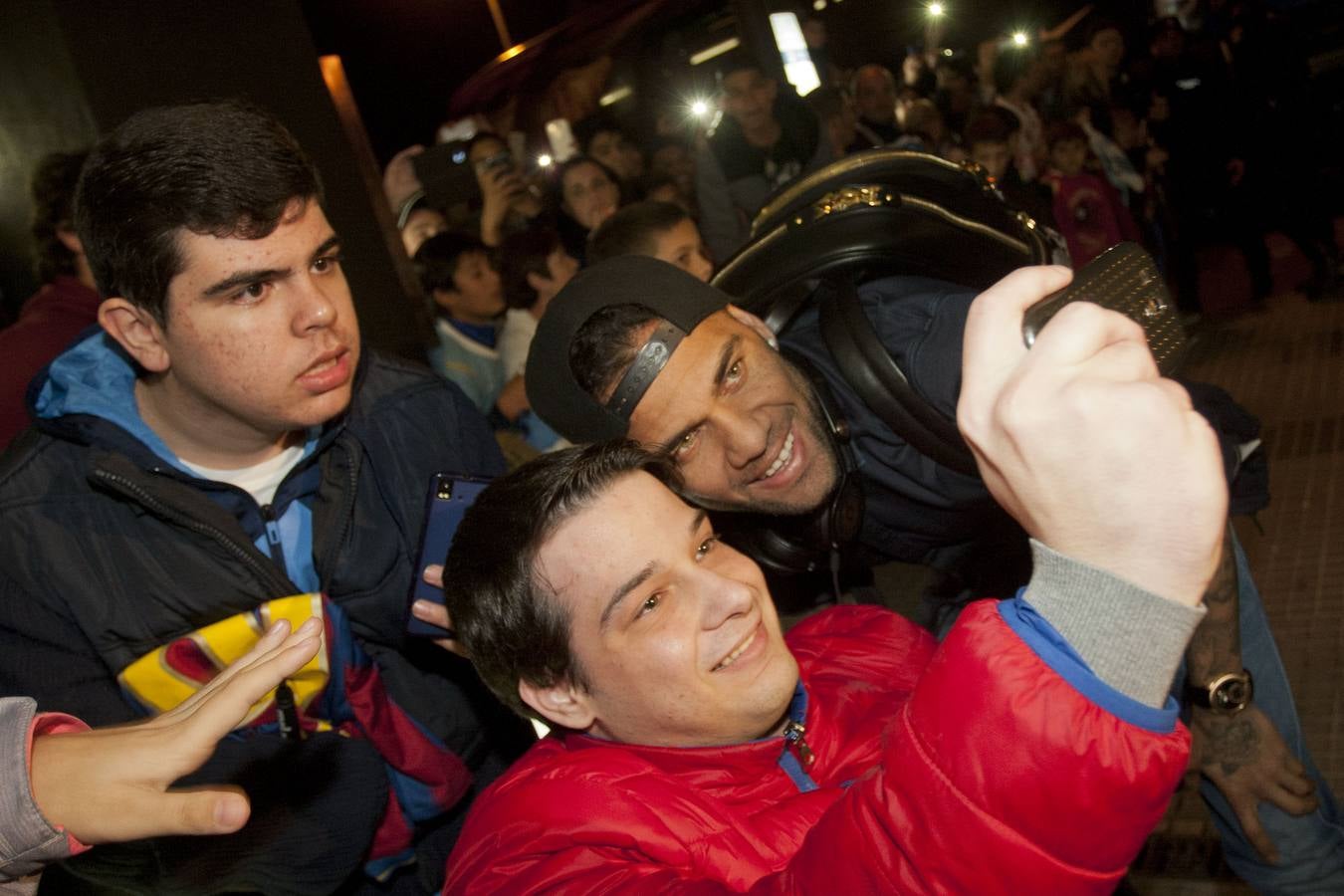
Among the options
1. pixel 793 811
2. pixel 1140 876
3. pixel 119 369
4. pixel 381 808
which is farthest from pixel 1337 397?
→ pixel 119 369

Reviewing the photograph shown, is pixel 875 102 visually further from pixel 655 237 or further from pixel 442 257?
pixel 655 237

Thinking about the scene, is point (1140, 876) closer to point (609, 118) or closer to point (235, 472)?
point (235, 472)

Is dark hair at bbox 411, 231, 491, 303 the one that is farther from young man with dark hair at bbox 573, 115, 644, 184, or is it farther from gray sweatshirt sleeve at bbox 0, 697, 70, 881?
gray sweatshirt sleeve at bbox 0, 697, 70, 881

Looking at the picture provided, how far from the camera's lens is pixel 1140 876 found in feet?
8.80

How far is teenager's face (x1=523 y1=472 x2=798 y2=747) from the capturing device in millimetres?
1458

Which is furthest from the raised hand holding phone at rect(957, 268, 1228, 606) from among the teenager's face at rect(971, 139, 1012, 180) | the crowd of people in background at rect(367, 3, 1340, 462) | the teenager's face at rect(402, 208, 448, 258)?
the teenager's face at rect(402, 208, 448, 258)

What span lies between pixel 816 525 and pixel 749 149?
352 centimetres

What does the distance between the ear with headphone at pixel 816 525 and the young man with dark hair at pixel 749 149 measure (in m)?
2.73

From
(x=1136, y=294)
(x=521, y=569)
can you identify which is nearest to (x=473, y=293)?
(x=521, y=569)

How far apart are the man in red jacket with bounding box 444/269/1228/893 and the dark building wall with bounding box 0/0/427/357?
219 cm

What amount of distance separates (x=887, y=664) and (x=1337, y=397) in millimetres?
4039

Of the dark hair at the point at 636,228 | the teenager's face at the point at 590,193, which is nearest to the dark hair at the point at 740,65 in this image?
the teenager's face at the point at 590,193

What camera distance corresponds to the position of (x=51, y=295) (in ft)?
10.2

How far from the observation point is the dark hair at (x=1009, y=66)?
8.71 m
